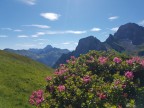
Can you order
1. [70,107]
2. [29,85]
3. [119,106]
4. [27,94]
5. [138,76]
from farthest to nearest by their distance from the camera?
[29,85] → [27,94] → [138,76] → [70,107] → [119,106]

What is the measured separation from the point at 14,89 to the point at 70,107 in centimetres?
1465

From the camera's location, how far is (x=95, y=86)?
1577 centimetres

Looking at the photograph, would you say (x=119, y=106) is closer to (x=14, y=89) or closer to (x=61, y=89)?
(x=61, y=89)

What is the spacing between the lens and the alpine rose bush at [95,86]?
14602 millimetres

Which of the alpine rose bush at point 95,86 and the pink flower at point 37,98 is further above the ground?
the alpine rose bush at point 95,86

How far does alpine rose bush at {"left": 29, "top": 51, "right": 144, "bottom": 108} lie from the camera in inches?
575

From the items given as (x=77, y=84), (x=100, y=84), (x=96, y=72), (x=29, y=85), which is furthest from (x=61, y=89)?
(x=29, y=85)

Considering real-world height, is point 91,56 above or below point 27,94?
above

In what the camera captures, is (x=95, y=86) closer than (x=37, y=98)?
Yes

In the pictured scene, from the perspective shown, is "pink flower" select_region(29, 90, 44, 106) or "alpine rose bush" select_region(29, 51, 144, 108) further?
"pink flower" select_region(29, 90, 44, 106)

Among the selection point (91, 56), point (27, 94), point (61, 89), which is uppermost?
point (91, 56)

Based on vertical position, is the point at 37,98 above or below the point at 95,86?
below

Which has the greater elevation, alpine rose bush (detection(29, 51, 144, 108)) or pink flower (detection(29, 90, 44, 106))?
alpine rose bush (detection(29, 51, 144, 108))

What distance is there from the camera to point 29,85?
31500mm
